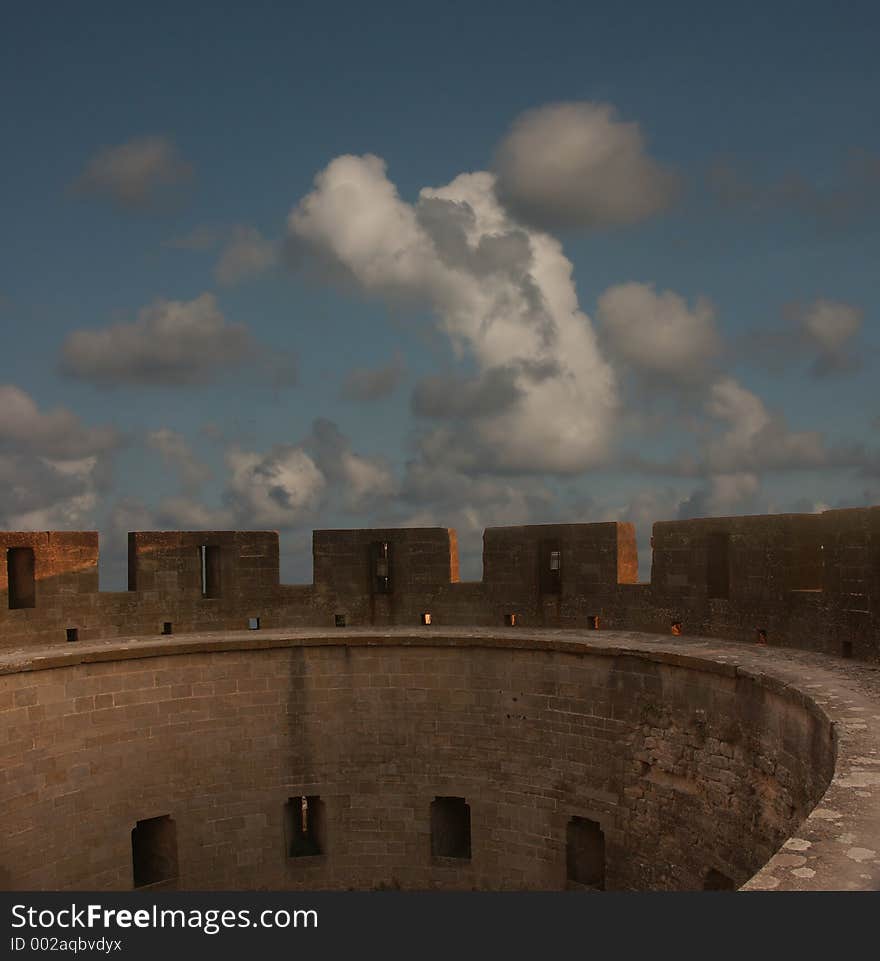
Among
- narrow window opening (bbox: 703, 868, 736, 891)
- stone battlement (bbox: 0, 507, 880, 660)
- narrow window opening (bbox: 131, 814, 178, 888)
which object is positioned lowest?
narrow window opening (bbox: 131, 814, 178, 888)

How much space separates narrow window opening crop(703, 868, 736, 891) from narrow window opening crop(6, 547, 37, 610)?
899 cm

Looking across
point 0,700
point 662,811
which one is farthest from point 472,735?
point 0,700

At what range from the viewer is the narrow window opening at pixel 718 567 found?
11.4 meters

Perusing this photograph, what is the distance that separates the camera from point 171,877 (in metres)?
11.7

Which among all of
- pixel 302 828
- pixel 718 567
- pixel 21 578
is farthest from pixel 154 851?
pixel 718 567

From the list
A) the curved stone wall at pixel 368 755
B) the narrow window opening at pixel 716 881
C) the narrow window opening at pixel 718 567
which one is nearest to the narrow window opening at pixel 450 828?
the curved stone wall at pixel 368 755

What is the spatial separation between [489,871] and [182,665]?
15.5 ft

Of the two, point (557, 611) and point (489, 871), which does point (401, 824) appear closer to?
point (489, 871)

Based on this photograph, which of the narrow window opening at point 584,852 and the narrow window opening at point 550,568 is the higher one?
the narrow window opening at point 550,568

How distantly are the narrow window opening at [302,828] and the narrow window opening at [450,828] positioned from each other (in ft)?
5.02

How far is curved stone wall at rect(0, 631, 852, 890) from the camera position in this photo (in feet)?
33.2

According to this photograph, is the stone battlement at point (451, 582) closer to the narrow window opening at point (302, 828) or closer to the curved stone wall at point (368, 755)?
the curved stone wall at point (368, 755)

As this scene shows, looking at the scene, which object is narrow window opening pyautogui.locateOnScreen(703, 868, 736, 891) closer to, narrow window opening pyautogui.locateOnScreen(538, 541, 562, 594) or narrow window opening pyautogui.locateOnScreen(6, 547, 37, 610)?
narrow window opening pyautogui.locateOnScreen(538, 541, 562, 594)

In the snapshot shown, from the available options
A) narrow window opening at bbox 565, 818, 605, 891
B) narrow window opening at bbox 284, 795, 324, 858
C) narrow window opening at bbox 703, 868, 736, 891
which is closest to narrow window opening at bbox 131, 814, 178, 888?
narrow window opening at bbox 284, 795, 324, 858
